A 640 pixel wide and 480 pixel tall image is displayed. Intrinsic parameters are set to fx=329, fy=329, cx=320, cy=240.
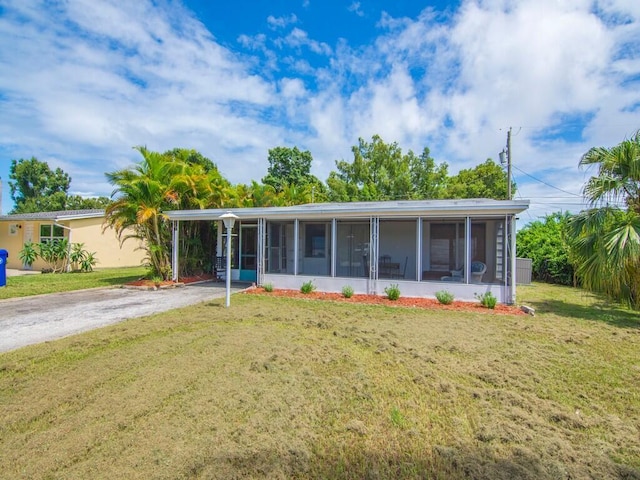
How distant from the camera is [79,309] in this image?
8297 mm

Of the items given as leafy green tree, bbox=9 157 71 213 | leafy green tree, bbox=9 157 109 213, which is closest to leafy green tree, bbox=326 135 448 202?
leafy green tree, bbox=9 157 109 213

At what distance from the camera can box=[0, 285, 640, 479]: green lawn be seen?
8.65ft

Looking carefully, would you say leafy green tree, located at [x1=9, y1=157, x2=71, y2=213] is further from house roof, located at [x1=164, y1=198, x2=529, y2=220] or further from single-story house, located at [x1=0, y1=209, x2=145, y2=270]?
house roof, located at [x1=164, y1=198, x2=529, y2=220]

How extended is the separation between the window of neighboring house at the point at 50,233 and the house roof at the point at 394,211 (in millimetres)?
10267

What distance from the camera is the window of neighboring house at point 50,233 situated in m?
18.1

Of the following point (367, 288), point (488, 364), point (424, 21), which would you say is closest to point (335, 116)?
→ point (424, 21)

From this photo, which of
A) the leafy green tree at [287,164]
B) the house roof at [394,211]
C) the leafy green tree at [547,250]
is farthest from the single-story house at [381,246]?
the leafy green tree at [287,164]

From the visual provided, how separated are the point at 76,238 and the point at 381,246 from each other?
16218 mm

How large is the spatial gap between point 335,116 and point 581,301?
19.8 metres

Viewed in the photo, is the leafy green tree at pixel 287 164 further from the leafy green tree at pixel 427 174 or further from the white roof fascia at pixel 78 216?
the white roof fascia at pixel 78 216

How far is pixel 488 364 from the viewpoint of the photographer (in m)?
4.77

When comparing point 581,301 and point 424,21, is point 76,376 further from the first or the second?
point 424,21

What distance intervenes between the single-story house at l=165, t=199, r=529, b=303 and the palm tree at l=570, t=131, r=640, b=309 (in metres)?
1.66

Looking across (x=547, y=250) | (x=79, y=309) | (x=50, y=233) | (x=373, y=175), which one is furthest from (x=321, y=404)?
(x=373, y=175)
